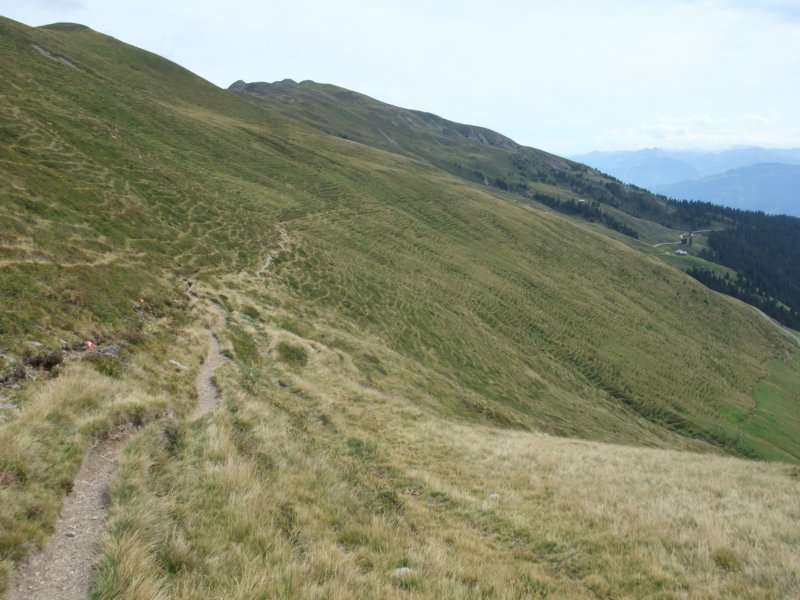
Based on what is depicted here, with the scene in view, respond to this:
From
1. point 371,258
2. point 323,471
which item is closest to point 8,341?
point 323,471

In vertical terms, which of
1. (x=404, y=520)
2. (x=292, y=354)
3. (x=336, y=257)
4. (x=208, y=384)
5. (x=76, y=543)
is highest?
(x=76, y=543)

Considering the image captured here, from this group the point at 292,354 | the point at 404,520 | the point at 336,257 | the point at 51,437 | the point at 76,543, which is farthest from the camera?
the point at 336,257

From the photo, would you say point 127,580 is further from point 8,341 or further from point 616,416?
point 616,416

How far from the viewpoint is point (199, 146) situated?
6994cm

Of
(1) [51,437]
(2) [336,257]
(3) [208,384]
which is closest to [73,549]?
(1) [51,437]

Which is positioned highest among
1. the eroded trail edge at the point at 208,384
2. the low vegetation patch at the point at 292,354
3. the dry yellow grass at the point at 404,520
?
the dry yellow grass at the point at 404,520

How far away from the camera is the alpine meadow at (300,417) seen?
6.72 metres

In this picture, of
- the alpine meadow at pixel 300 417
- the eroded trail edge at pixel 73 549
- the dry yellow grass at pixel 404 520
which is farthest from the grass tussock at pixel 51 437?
the dry yellow grass at pixel 404 520

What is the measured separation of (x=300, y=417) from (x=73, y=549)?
9.36 metres

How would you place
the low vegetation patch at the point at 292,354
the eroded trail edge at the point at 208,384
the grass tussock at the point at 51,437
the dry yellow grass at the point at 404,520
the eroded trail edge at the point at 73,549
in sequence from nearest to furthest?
the eroded trail edge at the point at 73,549, the grass tussock at the point at 51,437, the dry yellow grass at the point at 404,520, the eroded trail edge at the point at 208,384, the low vegetation patch at the point at 292,354

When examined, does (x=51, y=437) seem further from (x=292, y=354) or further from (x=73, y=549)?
(x=292, y=354)

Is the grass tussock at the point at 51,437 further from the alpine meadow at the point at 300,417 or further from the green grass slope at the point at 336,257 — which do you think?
the green grass slope at the point at 336,257

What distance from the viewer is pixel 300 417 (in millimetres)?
15094

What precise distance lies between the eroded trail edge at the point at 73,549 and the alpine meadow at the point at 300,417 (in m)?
0.05
